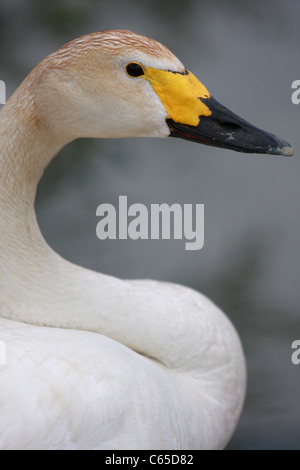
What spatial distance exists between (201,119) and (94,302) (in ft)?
1.23

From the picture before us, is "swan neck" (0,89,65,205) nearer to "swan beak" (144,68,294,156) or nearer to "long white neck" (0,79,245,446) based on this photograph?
"long white neck" (0,79,245,446)

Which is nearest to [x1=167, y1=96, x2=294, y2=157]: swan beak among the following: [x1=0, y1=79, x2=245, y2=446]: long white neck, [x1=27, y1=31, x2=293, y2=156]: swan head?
[x1=27, y1=31, x2=293, y2=156]: swan head

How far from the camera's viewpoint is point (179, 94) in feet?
3.56

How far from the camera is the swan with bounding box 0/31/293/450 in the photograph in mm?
1016

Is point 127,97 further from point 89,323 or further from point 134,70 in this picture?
point 89,323

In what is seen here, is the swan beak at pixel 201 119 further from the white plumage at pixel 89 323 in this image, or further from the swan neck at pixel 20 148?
the swan neck at pixel 20 148

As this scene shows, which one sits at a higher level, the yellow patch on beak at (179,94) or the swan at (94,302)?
the yellow patch on beak at (179,94)

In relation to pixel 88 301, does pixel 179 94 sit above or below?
above

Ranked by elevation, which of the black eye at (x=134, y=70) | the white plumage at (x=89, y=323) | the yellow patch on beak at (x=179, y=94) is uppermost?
the black eye at (x=134, y=70)

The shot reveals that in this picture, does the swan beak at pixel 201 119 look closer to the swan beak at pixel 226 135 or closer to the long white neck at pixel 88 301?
the swan beak at pixel 226 135

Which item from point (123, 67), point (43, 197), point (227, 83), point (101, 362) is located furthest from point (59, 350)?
point (227, 83)

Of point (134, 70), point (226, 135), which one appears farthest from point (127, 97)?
point (226, 135)

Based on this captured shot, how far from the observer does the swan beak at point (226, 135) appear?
1.11 meters

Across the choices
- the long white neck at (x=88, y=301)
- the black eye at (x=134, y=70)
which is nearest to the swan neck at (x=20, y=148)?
the long white neck at (x=88, y=301)
